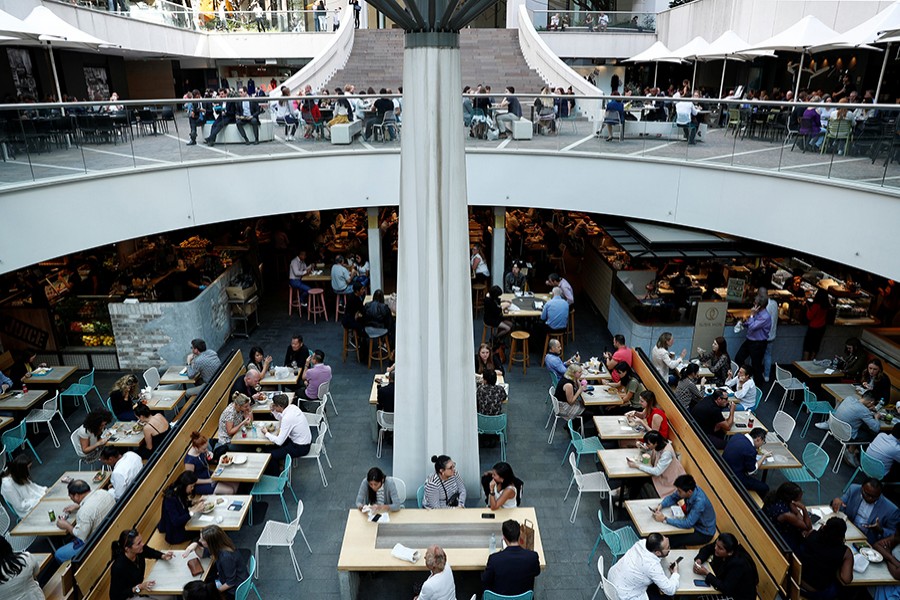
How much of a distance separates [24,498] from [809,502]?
Result: 11.0m

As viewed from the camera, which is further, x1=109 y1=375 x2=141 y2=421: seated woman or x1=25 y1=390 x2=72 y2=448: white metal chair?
x1=25 y1=390 x2=72 y2=448: white metal chair

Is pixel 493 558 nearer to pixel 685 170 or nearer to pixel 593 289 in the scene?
pixel 685 170

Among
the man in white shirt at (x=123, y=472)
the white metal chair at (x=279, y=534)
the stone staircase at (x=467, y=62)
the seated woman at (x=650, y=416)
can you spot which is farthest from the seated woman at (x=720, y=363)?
the stone staircase at (x=467, y=62)

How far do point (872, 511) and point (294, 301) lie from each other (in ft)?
44.2

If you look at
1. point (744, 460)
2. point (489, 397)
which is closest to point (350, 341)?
point (489, 397)

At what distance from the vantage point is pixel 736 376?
1083 cm

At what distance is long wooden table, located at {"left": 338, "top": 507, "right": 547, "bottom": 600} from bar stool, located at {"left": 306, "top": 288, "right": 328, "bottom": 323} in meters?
8.84

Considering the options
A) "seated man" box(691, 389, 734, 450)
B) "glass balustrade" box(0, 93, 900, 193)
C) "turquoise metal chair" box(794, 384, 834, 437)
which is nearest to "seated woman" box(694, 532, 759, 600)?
"seated man" box(691, 389, 734, 450)

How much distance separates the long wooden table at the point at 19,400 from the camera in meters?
10.3

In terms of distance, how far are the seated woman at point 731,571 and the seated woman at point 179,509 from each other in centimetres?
605

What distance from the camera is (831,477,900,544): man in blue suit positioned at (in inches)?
290

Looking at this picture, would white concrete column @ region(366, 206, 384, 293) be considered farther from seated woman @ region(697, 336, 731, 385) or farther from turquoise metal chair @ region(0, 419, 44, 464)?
seated woman @ region(697, 336, 731, 385)

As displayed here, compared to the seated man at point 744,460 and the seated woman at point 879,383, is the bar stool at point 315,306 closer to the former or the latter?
the seated man at point 744,460

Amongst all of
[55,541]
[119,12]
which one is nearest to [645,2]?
[119,12]
